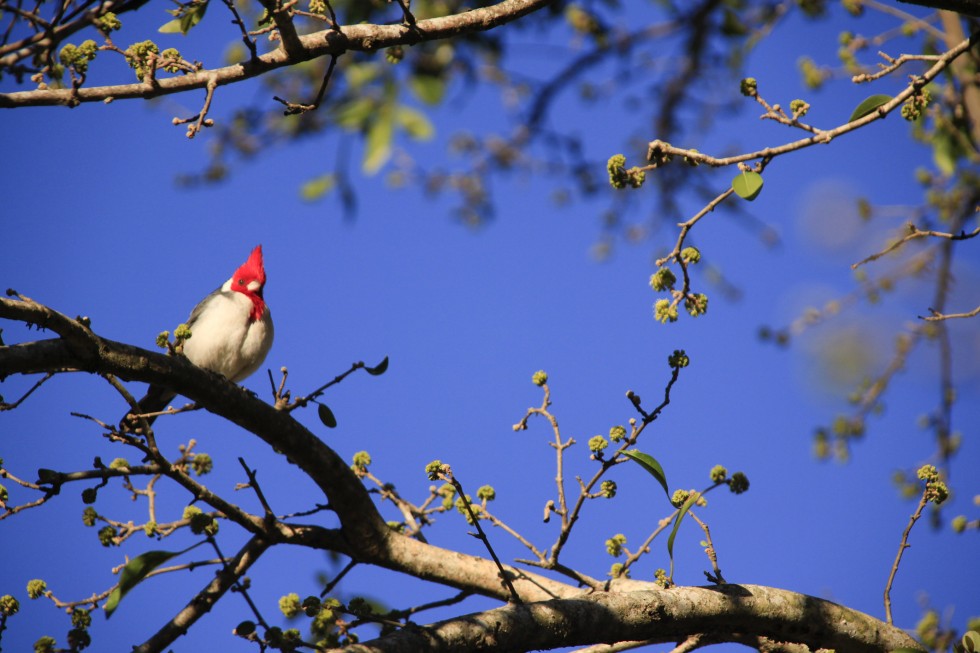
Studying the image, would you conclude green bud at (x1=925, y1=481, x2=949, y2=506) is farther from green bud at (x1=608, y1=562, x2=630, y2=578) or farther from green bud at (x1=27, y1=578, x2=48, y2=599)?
green bud at (x1=27, y1=578, x2=48, y2=599)

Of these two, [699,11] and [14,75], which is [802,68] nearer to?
[699,11]

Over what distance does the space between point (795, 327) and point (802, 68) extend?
1.33 meters

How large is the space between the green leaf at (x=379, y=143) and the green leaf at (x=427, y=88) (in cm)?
18

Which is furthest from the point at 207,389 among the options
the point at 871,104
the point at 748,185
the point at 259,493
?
the point at 871,104

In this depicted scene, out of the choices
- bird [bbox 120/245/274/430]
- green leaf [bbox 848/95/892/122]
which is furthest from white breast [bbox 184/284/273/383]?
green leaf [bbox 848/95/892/122]

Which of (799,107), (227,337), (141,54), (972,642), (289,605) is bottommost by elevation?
(972,642)

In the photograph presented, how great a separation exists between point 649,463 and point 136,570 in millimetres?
1415

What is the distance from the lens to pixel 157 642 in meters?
2.45

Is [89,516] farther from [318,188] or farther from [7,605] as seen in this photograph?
[318,188]

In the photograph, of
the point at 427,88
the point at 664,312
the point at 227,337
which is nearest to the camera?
the point at 664,312

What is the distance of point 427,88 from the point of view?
176 inches

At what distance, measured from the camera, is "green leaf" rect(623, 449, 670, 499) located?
8.19 ft

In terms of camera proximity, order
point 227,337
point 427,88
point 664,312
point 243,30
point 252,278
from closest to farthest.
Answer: point 243,30, point 664,312, point 227,337, point 427,88, point 252,278

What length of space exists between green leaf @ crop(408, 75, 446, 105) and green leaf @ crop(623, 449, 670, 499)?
2.51 metres
